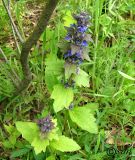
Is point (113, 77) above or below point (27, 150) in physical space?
above

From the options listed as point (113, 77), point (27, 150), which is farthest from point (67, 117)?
point (113, 77)

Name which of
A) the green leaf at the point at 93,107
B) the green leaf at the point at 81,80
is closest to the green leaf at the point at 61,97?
the green leaf at the point at 81,80

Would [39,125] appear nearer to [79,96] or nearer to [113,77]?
[79,96]

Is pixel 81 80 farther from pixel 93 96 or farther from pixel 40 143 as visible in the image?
pixel 93 96

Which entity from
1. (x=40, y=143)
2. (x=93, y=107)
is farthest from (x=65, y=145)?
(x=93, y=107)

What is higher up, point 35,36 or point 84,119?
point 35,36

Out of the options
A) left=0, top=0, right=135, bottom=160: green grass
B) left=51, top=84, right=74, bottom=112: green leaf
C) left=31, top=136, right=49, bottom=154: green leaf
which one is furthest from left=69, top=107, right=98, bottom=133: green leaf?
left=31, top=136, right=49, bottom=154: green leaf
